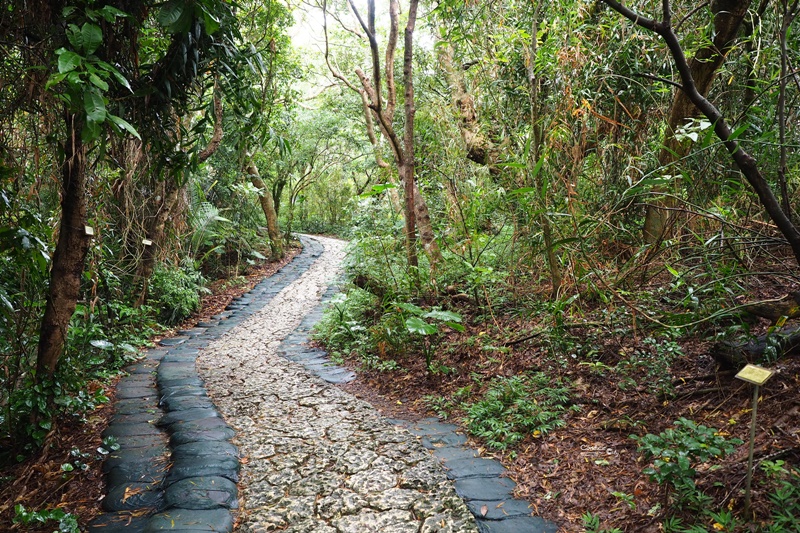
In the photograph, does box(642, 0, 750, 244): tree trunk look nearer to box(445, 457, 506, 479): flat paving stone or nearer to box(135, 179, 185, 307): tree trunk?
box(445, 457, 506, 479): flat paving stone

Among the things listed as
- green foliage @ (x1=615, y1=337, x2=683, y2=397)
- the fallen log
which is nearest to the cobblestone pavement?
green foliage @ (x1=615, y1=337, x2=683, y2=397)

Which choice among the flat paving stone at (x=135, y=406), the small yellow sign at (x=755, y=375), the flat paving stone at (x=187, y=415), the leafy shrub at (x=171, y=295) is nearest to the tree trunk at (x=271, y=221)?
the leafy shrub at (x=171, y=295)

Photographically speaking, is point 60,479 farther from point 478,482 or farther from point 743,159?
point 743,159

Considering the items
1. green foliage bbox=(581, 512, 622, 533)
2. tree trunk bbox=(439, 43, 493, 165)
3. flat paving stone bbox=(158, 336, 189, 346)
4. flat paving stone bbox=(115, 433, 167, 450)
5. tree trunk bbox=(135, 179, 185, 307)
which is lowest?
flat paving stone bbox=(115, 433, 167, 450)

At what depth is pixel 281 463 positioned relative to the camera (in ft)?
9.58

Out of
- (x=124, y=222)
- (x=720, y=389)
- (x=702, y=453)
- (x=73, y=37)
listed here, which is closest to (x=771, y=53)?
(x=720, y=389)

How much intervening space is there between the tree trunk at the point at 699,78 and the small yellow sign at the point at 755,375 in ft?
4.97

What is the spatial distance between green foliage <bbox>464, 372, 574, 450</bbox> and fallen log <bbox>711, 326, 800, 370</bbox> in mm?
883

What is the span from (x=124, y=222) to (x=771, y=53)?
589cm

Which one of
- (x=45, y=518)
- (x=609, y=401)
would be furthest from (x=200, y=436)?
(x=609, y=401)

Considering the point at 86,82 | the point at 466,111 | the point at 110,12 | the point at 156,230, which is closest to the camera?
the point at 86,82

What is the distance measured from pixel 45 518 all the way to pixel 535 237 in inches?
136

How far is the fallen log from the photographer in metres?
2.51

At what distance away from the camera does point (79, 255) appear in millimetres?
2953
